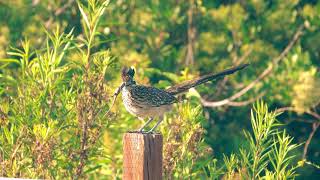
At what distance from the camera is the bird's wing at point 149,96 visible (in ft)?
24.3

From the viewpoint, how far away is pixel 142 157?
5.86m

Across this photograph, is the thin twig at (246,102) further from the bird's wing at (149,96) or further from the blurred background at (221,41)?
the bird's wing at (149,96)

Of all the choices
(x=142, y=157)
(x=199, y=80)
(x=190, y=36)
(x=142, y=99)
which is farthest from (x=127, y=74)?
(x=190, y=36)

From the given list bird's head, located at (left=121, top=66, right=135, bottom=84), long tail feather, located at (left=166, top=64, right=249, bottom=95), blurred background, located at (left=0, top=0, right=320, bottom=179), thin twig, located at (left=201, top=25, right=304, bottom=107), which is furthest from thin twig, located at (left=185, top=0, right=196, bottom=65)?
bird's head, located at (left=121, top=66, right=135, bottom=84)

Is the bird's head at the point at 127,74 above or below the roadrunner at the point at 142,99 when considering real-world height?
above

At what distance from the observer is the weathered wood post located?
5.84m

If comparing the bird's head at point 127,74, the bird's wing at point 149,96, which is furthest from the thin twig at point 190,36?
the bird's head at point 127,74

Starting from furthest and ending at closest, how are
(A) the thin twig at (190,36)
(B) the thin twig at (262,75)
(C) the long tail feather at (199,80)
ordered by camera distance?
(A) the thin twig at (190,36) → (B) the thin twig at (262,75) → (C) the long tail feather at (199,80)

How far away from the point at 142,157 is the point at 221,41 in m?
7.19

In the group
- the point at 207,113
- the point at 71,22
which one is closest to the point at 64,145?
the point at 207,113

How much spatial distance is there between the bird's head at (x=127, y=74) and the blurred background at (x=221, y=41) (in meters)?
4.70

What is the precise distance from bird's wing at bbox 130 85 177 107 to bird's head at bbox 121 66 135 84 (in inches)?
2.5

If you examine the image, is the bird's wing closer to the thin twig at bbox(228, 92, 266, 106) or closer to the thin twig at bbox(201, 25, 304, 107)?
the thin twig at bbox(201, 25, 304, 107)

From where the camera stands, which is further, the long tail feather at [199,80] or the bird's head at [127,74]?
the long tail feather at [199,80]
